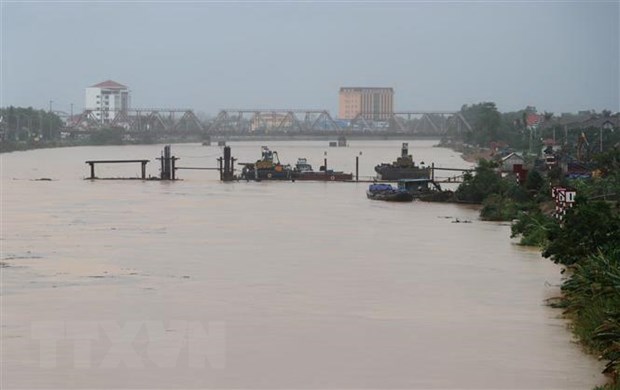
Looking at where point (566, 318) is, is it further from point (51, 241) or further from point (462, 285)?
point (51, 241)

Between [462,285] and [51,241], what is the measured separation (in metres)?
10.1

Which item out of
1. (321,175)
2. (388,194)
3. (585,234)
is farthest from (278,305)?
(321,175)

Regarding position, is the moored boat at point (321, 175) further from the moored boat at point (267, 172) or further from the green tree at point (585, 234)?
the green tree at point (585, 234)

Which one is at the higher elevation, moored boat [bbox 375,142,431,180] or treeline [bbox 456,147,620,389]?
treeline [bbox 456,147,620,389]

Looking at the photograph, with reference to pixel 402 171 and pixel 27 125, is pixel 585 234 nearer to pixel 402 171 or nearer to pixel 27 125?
pixel 402 171

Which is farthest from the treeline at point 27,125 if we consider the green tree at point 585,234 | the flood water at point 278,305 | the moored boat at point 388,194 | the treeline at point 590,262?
the green tree at point 585,234

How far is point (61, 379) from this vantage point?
1259cm

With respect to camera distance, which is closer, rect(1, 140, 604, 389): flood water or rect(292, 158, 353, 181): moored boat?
rect(1, 140, 604, 389): flood water

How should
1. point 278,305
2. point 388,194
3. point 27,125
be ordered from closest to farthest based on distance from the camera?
point 278,305 < point 388,194 < point 27,125

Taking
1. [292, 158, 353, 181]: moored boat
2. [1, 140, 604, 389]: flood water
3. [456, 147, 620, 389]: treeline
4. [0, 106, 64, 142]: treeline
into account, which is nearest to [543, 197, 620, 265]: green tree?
[456, 147, 620, 389]: treeline

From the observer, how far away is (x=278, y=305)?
56.7 feet

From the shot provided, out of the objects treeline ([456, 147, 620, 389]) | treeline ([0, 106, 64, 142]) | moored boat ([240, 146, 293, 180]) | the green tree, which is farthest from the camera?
treeline ([0, 106, 64, 142])

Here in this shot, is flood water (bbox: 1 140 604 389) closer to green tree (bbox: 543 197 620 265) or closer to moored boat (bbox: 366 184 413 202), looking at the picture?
green tree (bbox: 543 197 620 265)

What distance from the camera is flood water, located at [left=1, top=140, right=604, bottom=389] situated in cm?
1305
